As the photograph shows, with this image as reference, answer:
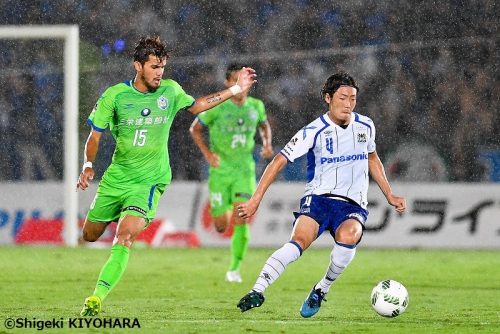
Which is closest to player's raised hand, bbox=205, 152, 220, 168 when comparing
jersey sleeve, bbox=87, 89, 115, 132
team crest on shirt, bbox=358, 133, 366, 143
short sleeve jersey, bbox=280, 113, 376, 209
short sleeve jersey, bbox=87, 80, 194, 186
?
short sleeve jersey, bbox=87, 80, 194, 186

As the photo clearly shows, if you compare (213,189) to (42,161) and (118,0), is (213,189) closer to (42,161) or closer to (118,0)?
(42,161)

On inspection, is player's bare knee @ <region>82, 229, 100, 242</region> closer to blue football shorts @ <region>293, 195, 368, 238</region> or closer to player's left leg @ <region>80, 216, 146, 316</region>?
player's left leg @ <region>80, 216, 146, 316</region>

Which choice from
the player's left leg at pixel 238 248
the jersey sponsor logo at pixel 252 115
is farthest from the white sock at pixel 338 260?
the jersey sponsor logo at pixel 252 115

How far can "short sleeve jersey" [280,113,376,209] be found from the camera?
27.7 feet

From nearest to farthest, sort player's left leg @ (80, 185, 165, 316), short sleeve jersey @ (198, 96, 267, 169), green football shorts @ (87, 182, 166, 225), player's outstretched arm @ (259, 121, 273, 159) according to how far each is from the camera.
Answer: player's left leg @ (80, 185, 165, 316) → green football shorts @ (87, 182, 166, 225) → short sleeve jersey @ (198, 96, 267, 169) → player's outstretched arm @ (259, 121, 273, 159)

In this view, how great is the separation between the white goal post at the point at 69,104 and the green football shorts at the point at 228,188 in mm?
3994

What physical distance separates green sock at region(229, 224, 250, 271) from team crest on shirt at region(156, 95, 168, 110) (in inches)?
134

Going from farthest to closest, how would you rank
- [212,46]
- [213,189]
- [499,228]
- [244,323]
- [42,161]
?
[212,46] < [42,161] < [499,228] < [213,189] < [244,323]

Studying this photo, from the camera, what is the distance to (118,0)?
18641 mm

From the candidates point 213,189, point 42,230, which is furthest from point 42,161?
point 213,189

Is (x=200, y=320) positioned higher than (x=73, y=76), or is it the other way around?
(x=73, y=76)

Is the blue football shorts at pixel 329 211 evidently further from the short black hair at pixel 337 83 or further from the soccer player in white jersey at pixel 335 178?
the short black hair at pixel 337 83

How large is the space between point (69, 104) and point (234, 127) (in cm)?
463

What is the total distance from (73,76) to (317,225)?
896 cm
